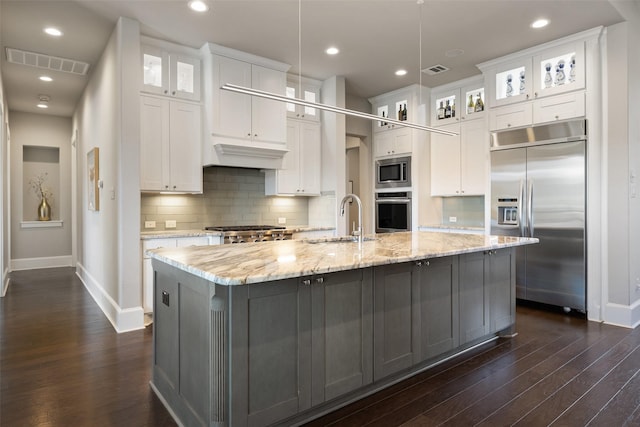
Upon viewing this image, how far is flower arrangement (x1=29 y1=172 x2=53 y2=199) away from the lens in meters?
7.63

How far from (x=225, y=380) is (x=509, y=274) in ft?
8.99

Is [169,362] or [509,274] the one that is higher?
[509,274]

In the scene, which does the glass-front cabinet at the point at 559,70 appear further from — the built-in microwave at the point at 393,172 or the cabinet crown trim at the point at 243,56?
the cabinet crown trim at the point at 243,56

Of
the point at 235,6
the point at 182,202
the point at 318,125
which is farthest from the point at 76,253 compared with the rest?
the point at 235,6

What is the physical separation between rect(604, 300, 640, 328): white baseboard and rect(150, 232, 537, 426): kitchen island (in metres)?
2.01

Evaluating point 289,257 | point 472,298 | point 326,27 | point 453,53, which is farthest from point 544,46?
point 289,257

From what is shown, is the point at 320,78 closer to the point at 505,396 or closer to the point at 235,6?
the point at 235,6

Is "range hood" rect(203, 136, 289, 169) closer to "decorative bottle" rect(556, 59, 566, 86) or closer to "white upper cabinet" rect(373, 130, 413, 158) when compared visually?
"white upper cabinet" rect(373, 130, 413, 158)

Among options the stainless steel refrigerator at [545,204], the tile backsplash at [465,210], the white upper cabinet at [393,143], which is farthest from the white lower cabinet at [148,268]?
the tile backsplash at [465,210]

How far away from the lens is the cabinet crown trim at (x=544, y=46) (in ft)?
12.9

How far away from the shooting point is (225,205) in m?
5.13

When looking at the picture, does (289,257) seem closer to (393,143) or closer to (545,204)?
(545,204)

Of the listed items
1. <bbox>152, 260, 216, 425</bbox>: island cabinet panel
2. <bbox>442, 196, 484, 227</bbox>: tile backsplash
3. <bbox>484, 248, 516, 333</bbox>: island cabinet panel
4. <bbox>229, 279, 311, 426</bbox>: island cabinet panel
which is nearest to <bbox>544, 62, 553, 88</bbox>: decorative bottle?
<bbox>442, 196, 484, 227</bbox>: tile backsplash

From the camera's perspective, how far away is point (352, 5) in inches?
137
